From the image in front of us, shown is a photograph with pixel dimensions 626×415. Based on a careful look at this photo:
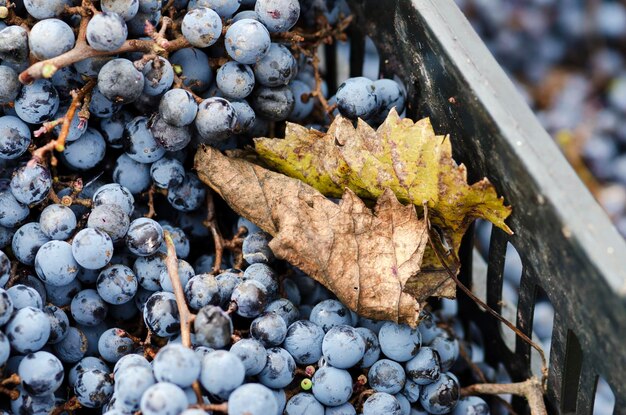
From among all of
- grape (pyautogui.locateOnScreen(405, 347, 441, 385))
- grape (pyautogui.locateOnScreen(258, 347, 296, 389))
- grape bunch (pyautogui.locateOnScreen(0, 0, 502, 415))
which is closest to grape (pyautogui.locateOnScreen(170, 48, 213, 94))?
grape bunch (pyautogui.locateOnScreen(0, 0, 502, 415))

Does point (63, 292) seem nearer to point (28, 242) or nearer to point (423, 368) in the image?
point (28, 242)

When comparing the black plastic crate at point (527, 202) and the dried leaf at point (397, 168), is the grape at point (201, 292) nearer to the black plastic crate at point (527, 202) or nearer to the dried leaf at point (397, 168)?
the dried leaf at point (397, 168)

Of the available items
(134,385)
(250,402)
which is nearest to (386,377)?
(250,402)

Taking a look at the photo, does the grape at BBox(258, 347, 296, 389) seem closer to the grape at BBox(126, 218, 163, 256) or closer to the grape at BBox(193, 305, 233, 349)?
the grape at BBox(193, 305, 233, 349)

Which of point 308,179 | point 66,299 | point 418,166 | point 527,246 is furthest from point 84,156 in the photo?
point 527,246

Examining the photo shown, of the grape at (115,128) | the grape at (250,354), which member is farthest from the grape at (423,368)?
the grape at (115,128)

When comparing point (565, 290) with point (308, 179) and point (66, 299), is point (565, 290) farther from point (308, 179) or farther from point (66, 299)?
point (66, 299)
